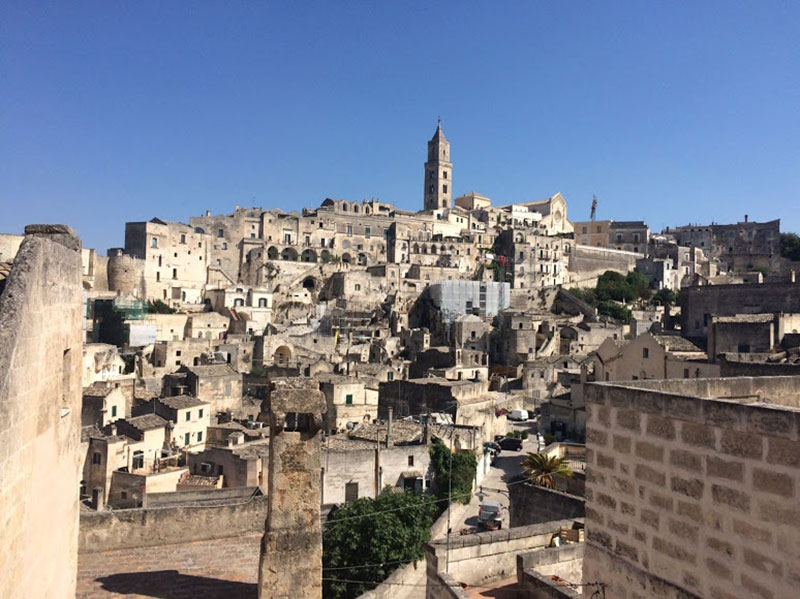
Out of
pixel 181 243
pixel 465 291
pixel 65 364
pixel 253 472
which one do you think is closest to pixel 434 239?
pixel 465 291

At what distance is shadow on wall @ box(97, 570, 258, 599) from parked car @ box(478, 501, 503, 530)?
33.9 feet

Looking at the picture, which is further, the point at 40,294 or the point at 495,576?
the point at 495,576

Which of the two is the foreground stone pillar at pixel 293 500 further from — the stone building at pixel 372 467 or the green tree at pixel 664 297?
the green tree at pixel 664 297

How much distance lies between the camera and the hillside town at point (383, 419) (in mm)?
4477

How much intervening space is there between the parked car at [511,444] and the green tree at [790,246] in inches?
Result: 2610

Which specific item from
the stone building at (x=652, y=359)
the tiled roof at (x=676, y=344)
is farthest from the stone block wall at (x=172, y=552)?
the tiled roof at (x=676, y=344)

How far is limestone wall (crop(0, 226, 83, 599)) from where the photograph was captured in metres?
3.94

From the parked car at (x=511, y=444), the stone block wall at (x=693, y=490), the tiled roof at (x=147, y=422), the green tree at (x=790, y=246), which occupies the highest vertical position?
the green tree at (x=790, y=246)

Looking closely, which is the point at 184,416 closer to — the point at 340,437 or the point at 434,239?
the point at 340,437

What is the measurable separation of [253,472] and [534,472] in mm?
9730

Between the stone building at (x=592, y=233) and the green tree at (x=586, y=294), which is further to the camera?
the stone building at (x=592, y=233)

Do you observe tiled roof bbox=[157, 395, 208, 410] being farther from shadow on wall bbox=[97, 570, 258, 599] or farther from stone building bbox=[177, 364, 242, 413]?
shadow on wall bbox=[97, 570, 258, 599]

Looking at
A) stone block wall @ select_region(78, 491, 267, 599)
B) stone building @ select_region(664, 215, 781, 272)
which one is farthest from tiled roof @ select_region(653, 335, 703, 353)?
stone building @ select_region(664, 215, 781, 272)

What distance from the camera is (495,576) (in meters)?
10.9
